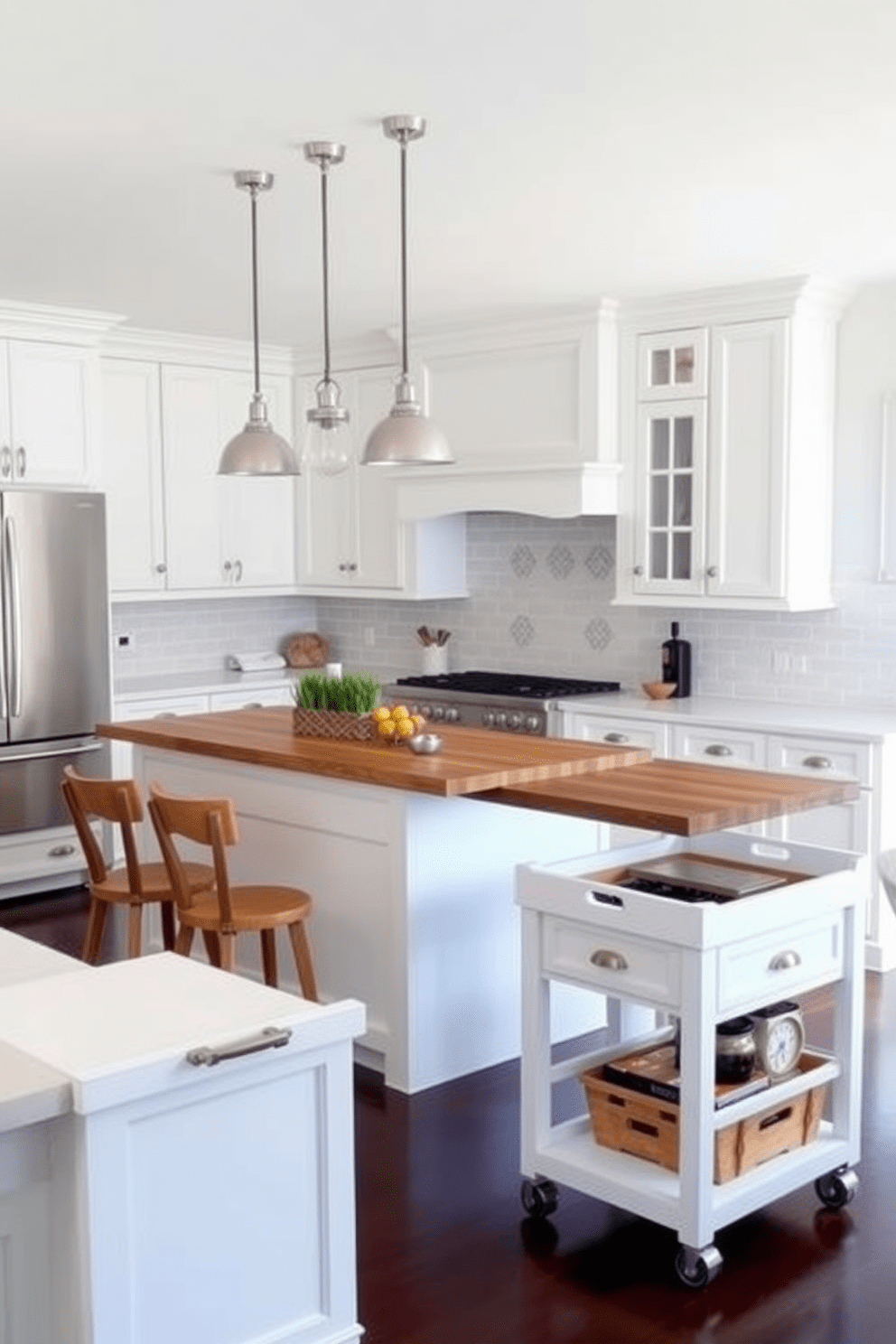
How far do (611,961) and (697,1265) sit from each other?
66 centimetres

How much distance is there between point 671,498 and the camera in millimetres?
6195

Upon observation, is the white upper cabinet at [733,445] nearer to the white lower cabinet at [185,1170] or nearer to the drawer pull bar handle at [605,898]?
the drawer pull bar handle at [605,898]

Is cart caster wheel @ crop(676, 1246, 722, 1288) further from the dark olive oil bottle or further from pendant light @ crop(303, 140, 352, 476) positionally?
the dark olive oil bottle

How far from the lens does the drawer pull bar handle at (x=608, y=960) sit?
3.24 metres

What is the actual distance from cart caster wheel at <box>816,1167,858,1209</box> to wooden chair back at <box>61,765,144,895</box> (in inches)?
86.2

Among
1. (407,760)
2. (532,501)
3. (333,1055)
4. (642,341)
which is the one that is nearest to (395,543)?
(532,501)

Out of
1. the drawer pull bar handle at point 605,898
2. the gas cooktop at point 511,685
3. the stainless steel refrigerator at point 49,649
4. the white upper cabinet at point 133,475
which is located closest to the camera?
the drawer pull bar handle at point 605,898

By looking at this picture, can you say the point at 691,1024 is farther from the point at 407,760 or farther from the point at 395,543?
the point at 395,543

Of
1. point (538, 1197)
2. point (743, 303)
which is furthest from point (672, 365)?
point (538, 1197)

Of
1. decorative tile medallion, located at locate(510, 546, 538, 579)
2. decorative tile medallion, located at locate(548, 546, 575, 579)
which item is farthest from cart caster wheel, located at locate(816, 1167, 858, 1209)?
decorative tile medallion, located at locate(510, 546, 538, 579)

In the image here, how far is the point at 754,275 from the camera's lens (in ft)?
18.3

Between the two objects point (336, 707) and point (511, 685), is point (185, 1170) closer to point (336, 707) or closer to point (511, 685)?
point (336, 707)

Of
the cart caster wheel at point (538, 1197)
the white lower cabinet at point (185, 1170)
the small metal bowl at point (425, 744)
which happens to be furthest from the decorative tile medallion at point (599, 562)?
the white lower cabinet at point (185, 1170)

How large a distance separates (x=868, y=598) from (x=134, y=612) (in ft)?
12.1
